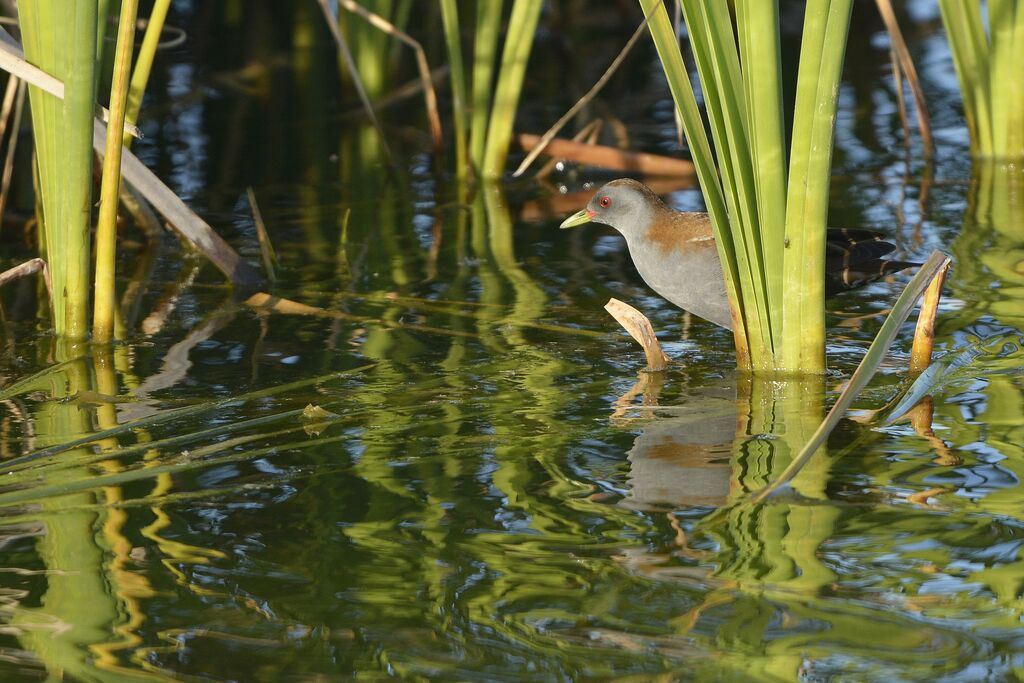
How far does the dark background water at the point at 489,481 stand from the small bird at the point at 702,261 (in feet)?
0.59

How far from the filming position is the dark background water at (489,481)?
2.34 meters

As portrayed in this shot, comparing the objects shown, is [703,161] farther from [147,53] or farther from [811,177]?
[147,53]

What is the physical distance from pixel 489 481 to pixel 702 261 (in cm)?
124

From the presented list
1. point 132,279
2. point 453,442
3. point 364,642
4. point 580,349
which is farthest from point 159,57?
point 364,642

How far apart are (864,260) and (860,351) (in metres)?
0.28

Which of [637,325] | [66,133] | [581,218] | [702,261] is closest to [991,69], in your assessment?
[581,218]

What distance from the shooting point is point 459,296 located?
4.79 m

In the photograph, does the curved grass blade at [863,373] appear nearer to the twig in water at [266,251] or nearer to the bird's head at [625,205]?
the bird's head at [625,205]

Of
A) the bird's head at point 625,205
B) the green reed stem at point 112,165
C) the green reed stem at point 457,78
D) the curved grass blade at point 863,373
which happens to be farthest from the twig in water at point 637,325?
the green reed stem at point 457,78

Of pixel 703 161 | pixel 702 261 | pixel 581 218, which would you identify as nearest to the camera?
pixel 703 161

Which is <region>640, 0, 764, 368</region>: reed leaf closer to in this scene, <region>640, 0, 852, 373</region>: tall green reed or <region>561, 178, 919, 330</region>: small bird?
<region>640, 0, 852, 373</region>: tall green reed

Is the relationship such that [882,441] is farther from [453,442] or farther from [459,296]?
[459,296]

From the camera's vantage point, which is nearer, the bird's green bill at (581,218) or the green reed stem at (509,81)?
the bird's green bill at (581,218)

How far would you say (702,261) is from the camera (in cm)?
400
